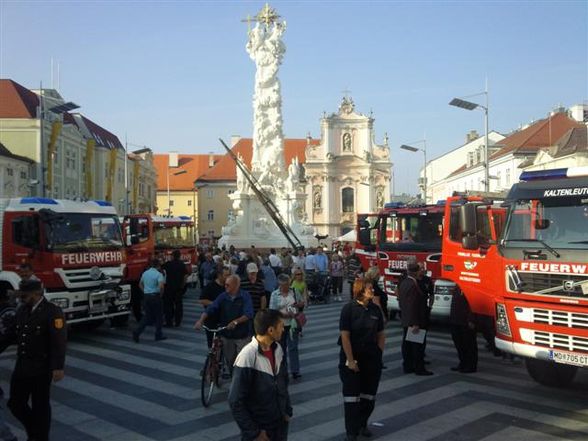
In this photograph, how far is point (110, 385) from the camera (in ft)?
30.5

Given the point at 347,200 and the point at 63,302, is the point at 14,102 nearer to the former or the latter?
the point at 347,200

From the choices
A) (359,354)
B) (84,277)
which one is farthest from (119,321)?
(359,354)

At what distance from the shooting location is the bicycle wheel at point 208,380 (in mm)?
8000

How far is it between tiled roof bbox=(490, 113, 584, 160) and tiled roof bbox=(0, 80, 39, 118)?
41250 millimetres

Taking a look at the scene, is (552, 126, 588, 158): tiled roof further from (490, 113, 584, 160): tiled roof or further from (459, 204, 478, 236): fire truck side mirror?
(459, 204, 478, 236): fire truck side mirror

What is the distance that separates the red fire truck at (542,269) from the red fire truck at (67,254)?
8383mm

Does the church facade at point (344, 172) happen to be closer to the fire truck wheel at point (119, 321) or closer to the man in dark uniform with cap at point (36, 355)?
the fire truck wheel at point (119, 321)

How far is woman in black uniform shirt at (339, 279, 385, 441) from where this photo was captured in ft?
21.5

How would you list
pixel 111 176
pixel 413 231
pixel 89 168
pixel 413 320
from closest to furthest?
pixel 413 320 → pixel 413 231 → pixel 89 168 → pixel 111 176

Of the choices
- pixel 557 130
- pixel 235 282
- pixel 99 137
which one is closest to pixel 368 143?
pixel 557 130

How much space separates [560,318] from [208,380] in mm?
4727

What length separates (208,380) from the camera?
8.29 metres

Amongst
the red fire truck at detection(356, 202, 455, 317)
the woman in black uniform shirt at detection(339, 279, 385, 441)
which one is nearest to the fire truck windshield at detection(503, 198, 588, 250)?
the woman in black uniform shirt at detection(339, 279, 385, 441)

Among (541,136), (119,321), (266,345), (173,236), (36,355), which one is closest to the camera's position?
(266,345)
